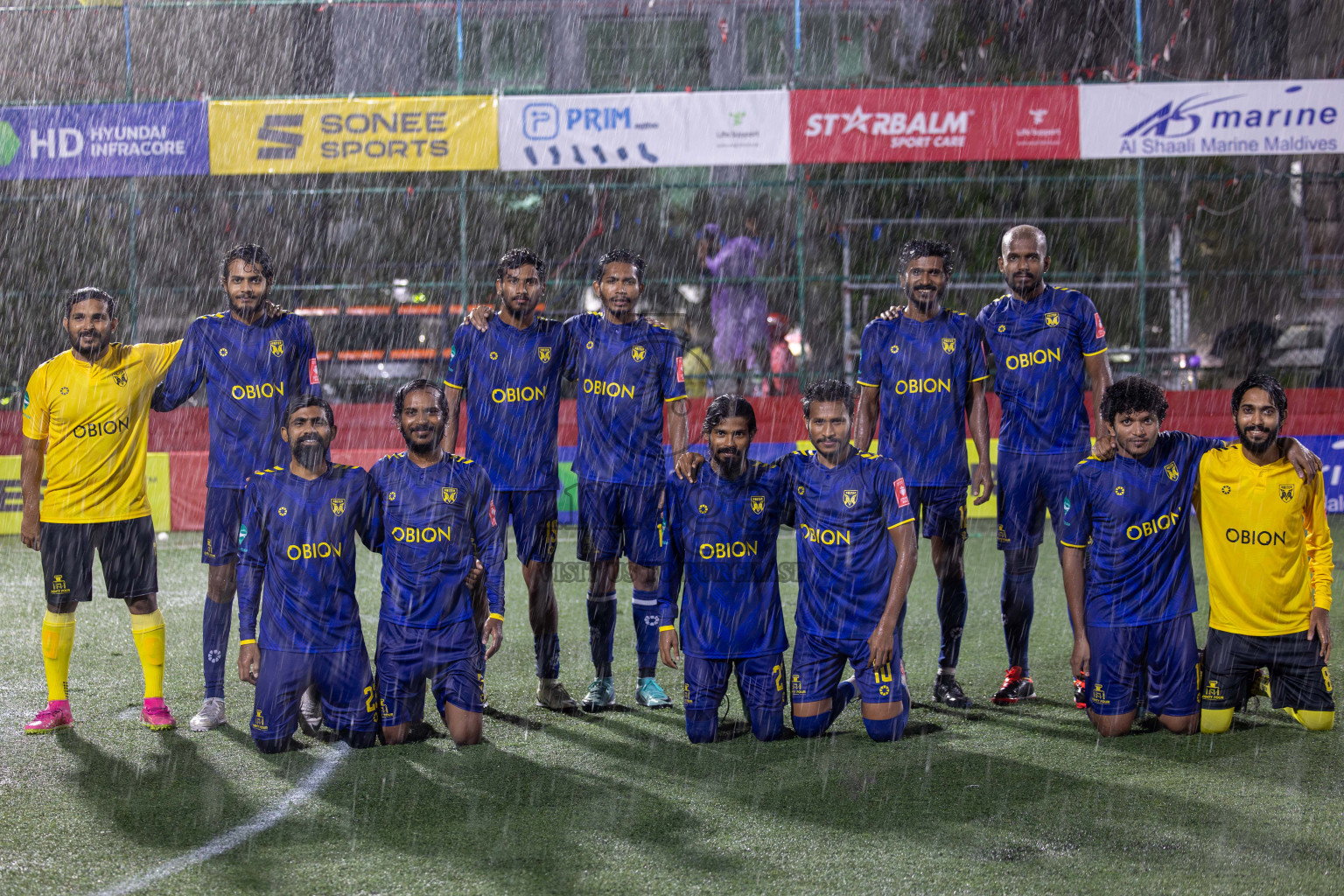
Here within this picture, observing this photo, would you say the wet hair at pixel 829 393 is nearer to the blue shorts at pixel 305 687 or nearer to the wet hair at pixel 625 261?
the wet hair at pixel 625 261

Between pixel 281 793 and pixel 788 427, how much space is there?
26.2 ft

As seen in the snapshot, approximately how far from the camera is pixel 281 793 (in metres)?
4.17

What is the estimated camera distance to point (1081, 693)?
512 cm

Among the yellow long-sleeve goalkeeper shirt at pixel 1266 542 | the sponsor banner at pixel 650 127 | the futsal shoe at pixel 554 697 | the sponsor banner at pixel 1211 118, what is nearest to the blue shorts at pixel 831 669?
the futsal shoe at pixel 554 697

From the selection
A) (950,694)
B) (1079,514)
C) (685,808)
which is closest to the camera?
(685,808)

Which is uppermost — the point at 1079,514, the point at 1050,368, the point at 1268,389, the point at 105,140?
the point at 105,140

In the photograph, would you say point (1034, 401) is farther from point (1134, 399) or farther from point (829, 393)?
point (829, 393)

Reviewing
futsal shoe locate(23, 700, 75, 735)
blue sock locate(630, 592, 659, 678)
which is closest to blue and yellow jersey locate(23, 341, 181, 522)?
futsal shoe locate(23, 700, 75, 735)

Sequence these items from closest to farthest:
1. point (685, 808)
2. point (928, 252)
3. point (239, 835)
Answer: point (239, 835) → point (685, 808) → point (928, 252)

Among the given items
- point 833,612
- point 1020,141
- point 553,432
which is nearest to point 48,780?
point 553,432

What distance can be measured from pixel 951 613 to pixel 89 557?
3.65 m

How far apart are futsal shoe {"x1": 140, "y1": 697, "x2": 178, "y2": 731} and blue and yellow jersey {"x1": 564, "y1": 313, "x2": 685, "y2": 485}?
196 centimetres

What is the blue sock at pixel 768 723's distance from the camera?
15.6ft

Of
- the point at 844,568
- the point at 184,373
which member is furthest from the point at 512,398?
the point at 844,568
